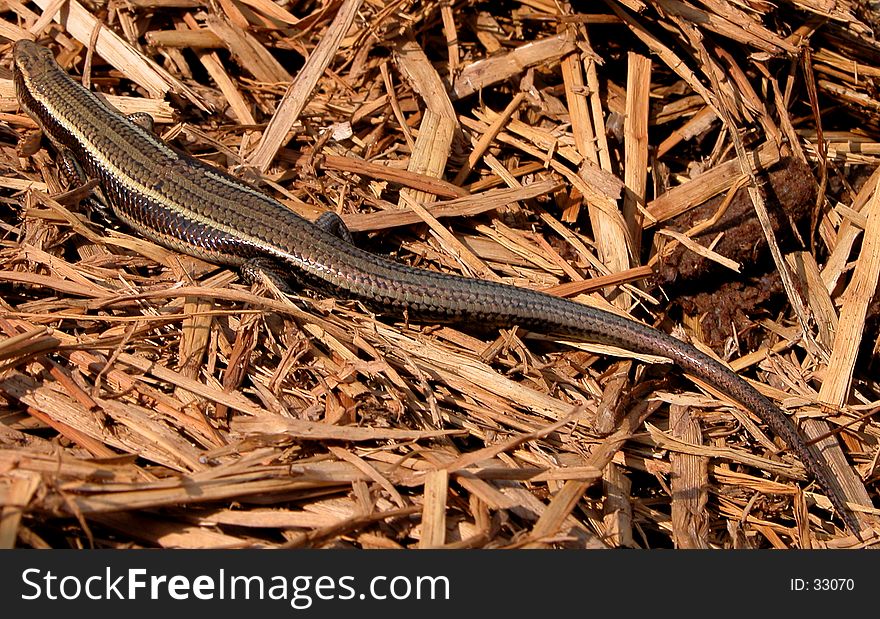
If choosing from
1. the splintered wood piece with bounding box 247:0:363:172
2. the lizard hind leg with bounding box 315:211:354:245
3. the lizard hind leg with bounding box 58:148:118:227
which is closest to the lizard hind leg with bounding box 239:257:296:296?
the lizard hind leg with bounding box 315:211:354:245

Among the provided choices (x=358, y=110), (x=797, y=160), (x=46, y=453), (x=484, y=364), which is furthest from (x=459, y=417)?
(x=797, y=160)

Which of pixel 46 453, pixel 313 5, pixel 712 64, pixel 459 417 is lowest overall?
pixel 46 453

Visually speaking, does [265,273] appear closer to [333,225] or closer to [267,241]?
[267,241]

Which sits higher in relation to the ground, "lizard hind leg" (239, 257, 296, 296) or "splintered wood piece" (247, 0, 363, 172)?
"splintered wood piece" (247, 0, 363, 172)

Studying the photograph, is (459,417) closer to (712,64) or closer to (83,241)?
(83,241)

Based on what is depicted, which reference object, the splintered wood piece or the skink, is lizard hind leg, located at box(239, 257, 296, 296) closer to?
the skink

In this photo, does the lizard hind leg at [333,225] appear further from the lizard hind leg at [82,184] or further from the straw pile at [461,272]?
the lizard hind leg at [82,184]

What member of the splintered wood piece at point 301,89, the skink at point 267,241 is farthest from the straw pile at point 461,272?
the skink at point 267,241
